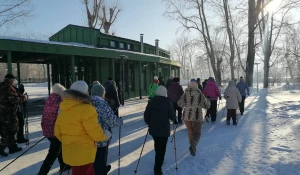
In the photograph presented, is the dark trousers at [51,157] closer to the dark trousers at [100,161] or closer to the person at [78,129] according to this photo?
the dark trousers at [100,161]

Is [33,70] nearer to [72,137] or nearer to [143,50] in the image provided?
[143,50]

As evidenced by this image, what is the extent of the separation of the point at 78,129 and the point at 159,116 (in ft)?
6.67

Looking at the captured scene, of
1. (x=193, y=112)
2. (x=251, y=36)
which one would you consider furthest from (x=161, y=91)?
(x=251, y=36)

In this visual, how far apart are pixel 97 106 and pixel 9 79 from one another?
334cm

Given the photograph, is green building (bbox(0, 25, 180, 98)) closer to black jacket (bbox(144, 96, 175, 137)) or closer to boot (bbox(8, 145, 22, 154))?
boot (bbox(8, 145, 22, 154))

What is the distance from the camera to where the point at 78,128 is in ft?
10.1

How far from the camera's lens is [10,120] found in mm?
6055

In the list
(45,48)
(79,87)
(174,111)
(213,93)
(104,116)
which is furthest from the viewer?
(45,48)

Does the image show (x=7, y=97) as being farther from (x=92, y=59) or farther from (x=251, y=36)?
(x=251, y=36)

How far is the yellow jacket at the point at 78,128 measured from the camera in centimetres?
305

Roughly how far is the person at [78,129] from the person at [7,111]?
351 cm

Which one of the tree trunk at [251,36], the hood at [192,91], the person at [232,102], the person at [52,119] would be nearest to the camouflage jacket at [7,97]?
the person at [52,119]

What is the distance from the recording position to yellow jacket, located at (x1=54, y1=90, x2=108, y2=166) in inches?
120

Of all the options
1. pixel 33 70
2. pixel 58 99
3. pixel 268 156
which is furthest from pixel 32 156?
pixel 33 70
